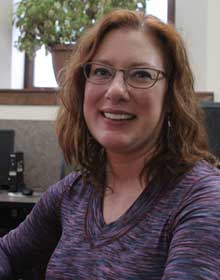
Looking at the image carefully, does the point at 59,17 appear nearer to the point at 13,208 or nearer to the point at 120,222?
the point at 13,208

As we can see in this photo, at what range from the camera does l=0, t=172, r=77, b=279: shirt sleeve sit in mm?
1007

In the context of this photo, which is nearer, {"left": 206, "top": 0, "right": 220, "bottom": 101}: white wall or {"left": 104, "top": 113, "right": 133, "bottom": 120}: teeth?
{"left": 104, "top": 113, "right": 133, "bottom": 120}: teeth

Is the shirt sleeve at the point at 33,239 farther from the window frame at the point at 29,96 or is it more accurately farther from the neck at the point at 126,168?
the window frame at the point at 29,96

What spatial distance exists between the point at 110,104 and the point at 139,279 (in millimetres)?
303

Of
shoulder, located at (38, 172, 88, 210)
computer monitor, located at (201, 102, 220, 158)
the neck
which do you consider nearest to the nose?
the neck

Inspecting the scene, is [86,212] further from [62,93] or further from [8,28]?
[8,28]

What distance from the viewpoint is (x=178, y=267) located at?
64 centimetres

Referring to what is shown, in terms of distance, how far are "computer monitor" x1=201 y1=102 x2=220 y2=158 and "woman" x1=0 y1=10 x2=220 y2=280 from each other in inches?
17.6

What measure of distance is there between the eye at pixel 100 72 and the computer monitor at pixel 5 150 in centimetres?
Answer: 153

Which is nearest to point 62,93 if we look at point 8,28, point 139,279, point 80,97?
point 80,97

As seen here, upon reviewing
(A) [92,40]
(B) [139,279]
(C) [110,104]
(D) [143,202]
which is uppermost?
(A) [92,40]

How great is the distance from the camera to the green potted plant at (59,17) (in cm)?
241

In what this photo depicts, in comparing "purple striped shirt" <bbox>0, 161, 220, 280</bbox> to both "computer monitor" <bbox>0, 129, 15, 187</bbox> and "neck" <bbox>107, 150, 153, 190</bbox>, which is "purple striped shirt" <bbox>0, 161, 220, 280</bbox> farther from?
"computer monitor" <bbox>0, 129, 15, 187</bbox>

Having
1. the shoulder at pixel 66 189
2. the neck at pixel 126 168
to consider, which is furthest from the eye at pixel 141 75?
the shoulder at pixel 66 189
